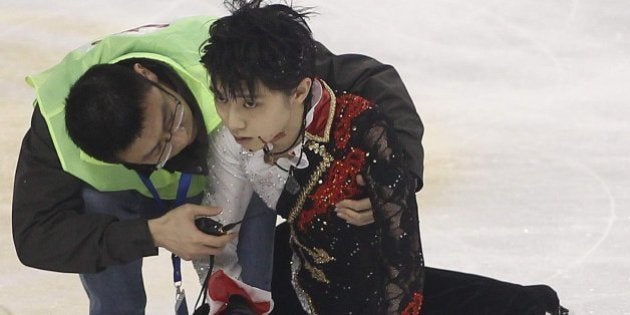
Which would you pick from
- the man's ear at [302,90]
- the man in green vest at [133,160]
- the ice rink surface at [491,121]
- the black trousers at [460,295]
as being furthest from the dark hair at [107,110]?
the ice rink surface at [491,121]

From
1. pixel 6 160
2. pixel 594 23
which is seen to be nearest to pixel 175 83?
pixel 6 160

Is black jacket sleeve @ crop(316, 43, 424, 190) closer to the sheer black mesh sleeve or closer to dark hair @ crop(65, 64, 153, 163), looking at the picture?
the sheer black mesh sleeve

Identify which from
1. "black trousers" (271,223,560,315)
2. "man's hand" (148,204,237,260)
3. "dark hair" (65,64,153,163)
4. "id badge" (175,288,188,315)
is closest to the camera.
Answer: "dark hair" (65,64,153,163)

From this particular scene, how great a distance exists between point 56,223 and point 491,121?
1.85 meters

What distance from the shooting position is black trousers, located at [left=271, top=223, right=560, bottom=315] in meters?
2.36

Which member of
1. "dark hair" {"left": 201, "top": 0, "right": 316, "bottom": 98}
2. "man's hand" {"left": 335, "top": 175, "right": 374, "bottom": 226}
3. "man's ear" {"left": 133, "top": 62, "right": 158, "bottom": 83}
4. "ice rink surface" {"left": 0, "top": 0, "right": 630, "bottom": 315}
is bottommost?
"ice rink surface" {"left": 0, "top": 0, "right": 630, "bottom": 315}

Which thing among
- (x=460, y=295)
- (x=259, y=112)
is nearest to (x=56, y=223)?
(x=259, y=112)

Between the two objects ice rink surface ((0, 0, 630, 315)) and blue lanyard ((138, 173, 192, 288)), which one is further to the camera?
ice rink surface ((0, 0, 630, 315))

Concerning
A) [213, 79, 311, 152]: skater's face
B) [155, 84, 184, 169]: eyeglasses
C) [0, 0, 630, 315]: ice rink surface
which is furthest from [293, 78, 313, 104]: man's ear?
[0, 0, 630, 315]: ice rink surface

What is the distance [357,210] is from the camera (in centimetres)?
201

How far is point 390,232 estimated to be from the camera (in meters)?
1.97

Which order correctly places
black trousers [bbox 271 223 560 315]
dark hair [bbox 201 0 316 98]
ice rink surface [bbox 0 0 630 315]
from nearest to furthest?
dark hair [bbox 201 0 316 98], black trousers [bbox 271 223 560 315], ice rink surface [bbox 0 0 630 315]

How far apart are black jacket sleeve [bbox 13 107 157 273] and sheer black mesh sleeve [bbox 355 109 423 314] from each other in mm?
434

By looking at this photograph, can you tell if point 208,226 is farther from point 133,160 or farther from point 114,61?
point 114,61
